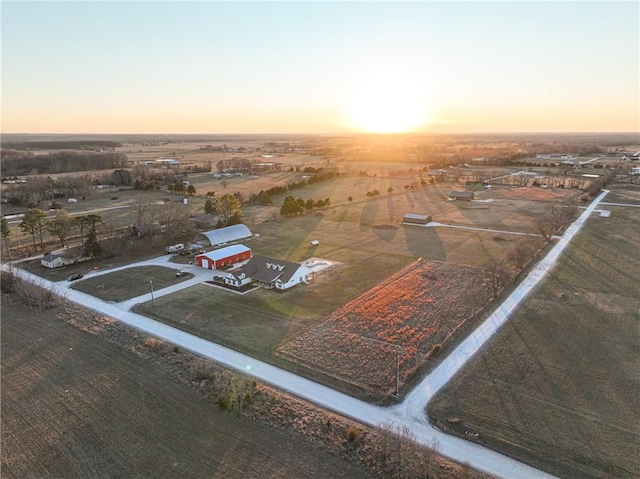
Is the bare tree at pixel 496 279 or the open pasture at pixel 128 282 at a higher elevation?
the bare tree at pixel 496 279

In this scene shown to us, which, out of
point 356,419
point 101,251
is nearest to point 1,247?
point 101,251

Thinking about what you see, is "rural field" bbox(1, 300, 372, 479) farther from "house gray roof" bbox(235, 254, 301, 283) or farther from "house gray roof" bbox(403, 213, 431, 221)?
"house gray roof" bbox(403, 213, 431, 221)

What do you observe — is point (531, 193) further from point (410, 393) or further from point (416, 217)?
point (410, 393)

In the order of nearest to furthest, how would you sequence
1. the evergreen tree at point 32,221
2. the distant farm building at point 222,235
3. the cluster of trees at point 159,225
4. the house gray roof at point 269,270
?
the house gray roof at point 269,270
the evergreen tree at point 32,221
the distant farm building at point 222,235
the cluster of trees at point 159,225

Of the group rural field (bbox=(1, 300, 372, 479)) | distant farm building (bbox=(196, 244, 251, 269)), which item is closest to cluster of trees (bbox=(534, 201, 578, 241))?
distant farm building (bbox=(196, 244, 251, 269))

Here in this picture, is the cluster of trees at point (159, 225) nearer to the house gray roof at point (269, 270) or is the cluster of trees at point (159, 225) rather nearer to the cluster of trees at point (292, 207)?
the cluster of trees at point (292, 207)

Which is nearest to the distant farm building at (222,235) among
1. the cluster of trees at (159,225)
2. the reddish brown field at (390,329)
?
the cluster of trees at (159,225)
